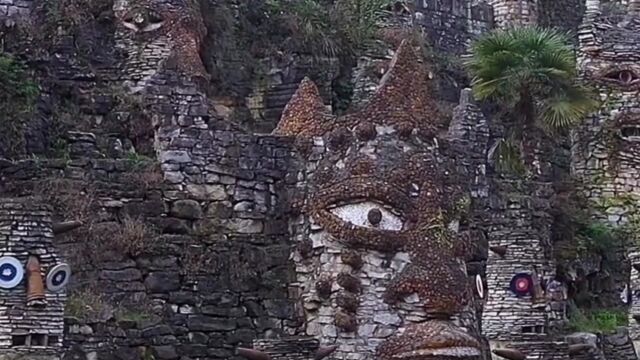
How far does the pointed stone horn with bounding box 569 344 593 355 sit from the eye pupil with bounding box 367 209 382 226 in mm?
3891

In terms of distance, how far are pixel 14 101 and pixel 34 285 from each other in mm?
6015

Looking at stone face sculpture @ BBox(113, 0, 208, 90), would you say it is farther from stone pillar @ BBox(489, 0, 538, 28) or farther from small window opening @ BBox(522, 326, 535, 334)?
stone pillar @ BBox(489, 0, 538, 28)

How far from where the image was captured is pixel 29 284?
16.1m

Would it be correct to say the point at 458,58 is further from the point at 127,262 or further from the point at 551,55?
the point at 127,262

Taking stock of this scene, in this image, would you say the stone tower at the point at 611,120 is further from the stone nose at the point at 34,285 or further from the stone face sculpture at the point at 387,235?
the stone nose at the point at 34,285

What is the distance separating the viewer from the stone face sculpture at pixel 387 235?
17688mm

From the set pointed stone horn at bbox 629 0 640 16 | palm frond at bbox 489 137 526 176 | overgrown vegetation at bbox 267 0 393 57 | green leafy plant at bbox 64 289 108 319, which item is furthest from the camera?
pointed stone horn at bbox 629 0 640 16

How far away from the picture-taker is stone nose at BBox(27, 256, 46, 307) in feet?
52.7

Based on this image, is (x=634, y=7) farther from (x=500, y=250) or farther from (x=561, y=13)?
(x=500, y=250)

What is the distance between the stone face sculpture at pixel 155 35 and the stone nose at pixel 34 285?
7.95 m

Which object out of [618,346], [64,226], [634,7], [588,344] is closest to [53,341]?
[64,226]

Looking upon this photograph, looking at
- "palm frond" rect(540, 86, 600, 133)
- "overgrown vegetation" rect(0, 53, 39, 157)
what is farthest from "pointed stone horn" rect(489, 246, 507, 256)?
"palm frond" rect(540, 86, 600, 133)

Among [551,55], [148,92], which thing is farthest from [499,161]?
[148,92]

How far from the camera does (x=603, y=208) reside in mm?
29859
